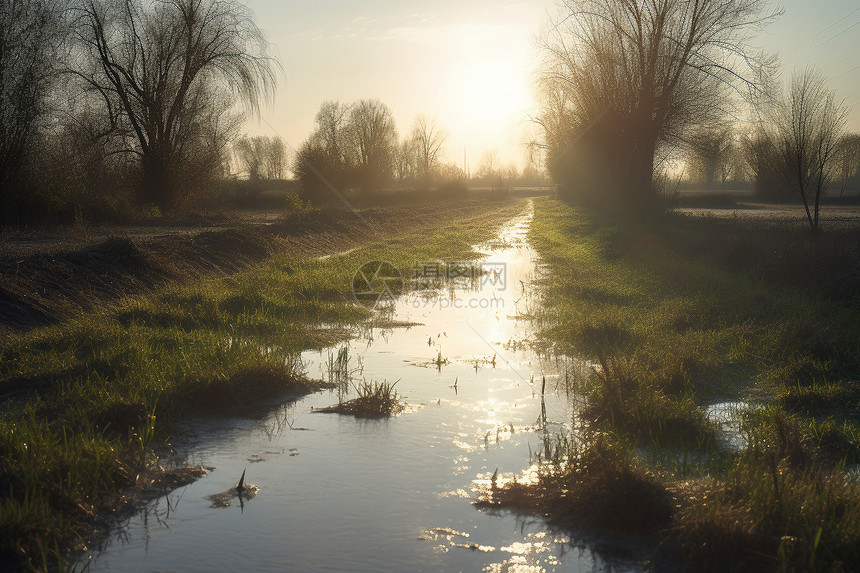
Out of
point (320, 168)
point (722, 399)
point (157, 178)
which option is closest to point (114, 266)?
point (722, 399)

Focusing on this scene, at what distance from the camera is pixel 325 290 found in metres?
11.8

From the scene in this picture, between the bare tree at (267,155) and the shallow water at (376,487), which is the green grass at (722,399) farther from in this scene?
the bare tree at (267,155)

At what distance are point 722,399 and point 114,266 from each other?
29.2ft

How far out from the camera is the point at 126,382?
5.91 meters

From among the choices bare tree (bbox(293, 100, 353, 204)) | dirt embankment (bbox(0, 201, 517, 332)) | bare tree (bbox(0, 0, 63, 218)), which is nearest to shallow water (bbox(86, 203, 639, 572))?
dirt embankment (bbox(0, 201, 517, 332))

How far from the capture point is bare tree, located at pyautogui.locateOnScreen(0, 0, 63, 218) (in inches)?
588

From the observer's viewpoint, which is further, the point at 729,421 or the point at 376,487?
the point at 729,421

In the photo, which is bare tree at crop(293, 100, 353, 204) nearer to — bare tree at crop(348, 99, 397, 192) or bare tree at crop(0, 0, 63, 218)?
bare tree at crop(348, 99, 397, 192)

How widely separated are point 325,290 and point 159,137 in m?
15.4

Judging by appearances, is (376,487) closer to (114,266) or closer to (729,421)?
(729,421)

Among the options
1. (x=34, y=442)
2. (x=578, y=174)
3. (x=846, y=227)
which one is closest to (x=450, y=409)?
(x=34, y=442)

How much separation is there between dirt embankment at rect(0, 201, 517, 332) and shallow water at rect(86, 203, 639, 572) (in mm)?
3496

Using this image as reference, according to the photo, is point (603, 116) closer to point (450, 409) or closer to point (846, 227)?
point (846, 227)

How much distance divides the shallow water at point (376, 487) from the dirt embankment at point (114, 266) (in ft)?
11.5
